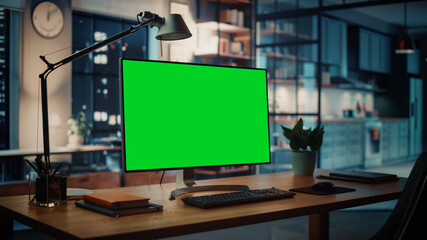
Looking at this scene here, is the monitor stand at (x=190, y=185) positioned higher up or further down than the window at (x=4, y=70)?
further down

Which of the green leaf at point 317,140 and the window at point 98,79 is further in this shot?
the window at point 98,79

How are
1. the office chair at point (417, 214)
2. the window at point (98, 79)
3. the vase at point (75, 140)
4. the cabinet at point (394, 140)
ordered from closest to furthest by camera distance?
the office chair at point (417, 214)
the vase at point (75, 140)
the window at point (98, 79)
the cabinet at point (394, 140)

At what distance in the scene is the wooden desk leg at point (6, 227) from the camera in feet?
4.76

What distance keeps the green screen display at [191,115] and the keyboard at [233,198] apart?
0.17m

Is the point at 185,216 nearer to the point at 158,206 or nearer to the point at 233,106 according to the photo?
the point at 158,206

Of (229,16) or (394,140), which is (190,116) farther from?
(394,140)

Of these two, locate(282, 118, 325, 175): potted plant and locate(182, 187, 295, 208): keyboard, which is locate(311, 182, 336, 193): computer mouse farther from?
locate(282, 118, 325, 175): potted plant

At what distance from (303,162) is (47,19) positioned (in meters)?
4.44

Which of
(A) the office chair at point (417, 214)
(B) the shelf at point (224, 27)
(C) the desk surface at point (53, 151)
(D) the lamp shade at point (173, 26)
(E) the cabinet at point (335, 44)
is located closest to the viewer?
(A) the office chair at point (417, 214)

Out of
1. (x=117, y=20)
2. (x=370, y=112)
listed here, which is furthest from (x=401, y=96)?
(x=117, y=20)

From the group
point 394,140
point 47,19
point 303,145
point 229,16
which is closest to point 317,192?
point 303,145

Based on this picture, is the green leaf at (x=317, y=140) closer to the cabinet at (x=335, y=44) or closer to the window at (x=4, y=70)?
the window at (x=4, y=70)

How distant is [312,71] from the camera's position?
5.50 metres

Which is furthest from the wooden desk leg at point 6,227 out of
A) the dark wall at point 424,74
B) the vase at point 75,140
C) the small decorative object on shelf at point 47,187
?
the dark wall at point 424,74
